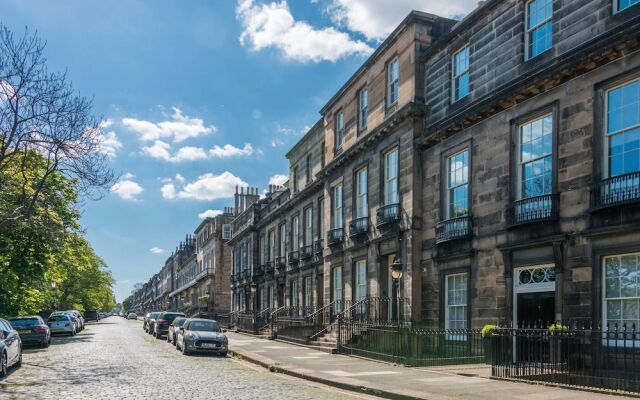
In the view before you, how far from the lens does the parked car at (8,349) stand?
1478 centimetres

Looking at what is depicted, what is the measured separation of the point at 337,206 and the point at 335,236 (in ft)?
5.65

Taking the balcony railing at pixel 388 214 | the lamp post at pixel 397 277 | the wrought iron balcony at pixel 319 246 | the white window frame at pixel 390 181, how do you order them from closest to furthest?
the lamp post at pixel 397 277, the balcony railing at pixel 388 214, the white window frame at pixel 390 181, the wrought iron balcony at pixel 319 246

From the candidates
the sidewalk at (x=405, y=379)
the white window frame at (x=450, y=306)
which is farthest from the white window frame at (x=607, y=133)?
the white window frame at (x=450, y=306)

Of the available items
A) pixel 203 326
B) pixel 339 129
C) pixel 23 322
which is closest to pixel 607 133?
pixel 203 326

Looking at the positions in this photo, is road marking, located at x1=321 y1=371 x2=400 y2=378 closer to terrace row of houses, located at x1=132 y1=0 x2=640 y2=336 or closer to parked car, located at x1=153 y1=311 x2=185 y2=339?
terrace row of houses, located at x1=132 y1=0 x2=640 y2=336

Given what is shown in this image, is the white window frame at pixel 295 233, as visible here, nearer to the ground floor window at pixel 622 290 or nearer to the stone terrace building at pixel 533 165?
the stone terrace building at pixel 533 165

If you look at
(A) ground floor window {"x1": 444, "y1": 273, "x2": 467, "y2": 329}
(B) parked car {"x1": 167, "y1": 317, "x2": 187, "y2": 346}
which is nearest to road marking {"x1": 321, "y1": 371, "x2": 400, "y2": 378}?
(A) ground floor window {"x1": 444, "y1": 273, "x2": 467, "y2": 329}

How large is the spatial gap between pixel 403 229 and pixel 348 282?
6047 mm

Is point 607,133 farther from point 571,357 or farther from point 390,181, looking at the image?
point 390,181

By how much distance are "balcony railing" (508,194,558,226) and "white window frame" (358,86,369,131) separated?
35.8ft

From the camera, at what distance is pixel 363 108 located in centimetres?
2670

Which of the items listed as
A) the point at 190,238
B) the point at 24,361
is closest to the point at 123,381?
the point at 24,361

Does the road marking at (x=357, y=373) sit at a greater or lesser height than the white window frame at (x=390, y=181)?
lesser

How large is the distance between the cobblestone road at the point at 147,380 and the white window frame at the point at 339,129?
12.9 metres
